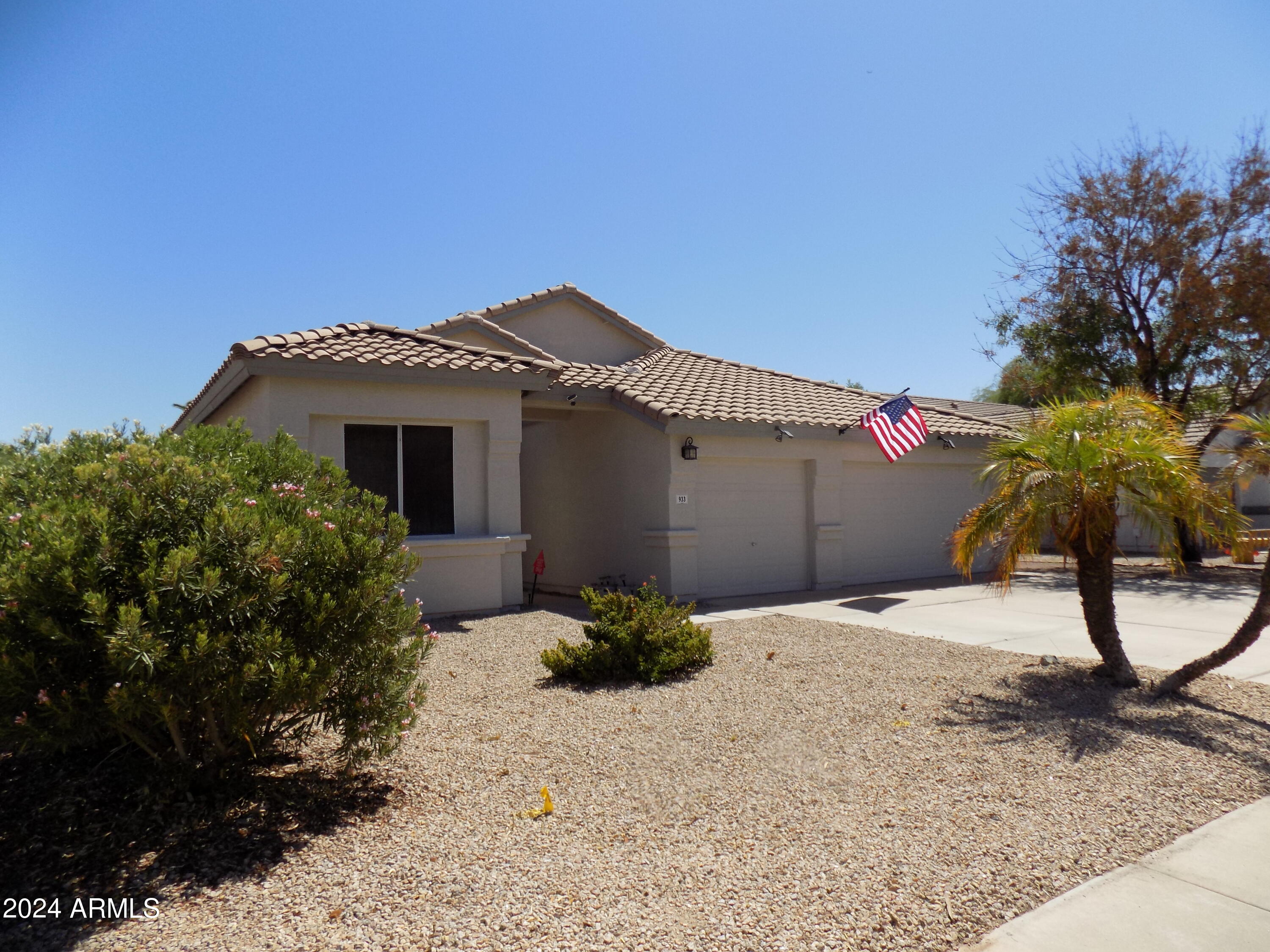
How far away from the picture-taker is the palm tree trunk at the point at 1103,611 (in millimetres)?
7008

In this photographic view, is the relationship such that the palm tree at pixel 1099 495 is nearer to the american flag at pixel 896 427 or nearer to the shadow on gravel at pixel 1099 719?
the shadow on gravel at pixel 1099 719

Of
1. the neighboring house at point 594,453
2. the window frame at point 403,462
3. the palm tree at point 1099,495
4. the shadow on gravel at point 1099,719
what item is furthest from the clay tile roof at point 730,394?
the shadow on gravel at point 1099,719

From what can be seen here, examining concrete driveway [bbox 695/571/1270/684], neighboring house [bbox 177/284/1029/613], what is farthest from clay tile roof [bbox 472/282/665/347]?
concrete driveway [bbox 695/571/1270/684]

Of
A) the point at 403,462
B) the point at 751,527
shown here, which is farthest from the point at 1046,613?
the point at 403,462

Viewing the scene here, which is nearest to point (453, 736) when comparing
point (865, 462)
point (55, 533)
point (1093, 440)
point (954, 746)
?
point (55, 533)

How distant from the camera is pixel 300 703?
14.6 ft

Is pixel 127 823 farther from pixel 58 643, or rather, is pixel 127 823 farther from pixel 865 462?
pixel 865 462

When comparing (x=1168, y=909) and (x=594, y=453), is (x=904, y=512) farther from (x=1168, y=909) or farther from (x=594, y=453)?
(x=1168, y=909)

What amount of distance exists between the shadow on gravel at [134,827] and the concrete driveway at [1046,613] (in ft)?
22.3

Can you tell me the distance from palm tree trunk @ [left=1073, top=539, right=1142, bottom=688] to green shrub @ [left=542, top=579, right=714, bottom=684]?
327 centimetres

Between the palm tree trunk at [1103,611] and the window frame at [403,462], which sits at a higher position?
the window frame at [403,462]

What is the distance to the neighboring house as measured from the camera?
1090 centimetres

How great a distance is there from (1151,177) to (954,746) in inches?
676

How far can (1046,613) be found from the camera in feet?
37.2
